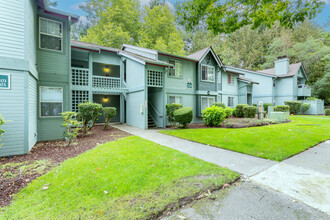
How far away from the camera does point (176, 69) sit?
13.6 meters

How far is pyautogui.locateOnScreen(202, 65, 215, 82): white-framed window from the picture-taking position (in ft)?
49.2

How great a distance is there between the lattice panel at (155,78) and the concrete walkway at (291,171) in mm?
6364

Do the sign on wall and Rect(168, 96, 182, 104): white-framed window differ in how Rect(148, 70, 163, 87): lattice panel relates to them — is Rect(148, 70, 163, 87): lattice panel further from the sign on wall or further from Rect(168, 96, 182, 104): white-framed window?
the sign on wall

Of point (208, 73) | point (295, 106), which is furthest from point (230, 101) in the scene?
point (295, 106)

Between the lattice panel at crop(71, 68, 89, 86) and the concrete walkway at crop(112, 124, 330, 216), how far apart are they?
10088 mm

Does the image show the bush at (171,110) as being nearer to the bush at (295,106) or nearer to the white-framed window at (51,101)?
the white-framed window at (51,101)

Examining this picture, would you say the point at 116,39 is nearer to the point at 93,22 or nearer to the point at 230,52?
the point at 93,22

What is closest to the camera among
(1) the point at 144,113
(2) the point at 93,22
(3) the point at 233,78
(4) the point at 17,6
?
(4) the point at 17,6

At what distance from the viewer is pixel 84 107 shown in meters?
8.44

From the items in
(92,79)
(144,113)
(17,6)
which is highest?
(17,6)

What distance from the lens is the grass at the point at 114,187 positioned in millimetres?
2547

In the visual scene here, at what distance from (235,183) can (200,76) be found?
1220 centimetres

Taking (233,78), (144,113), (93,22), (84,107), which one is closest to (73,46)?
(84,107)

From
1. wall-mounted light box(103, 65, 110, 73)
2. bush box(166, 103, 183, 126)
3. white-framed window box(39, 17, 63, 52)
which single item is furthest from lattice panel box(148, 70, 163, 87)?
wall-mounted light box(103, 65, 110, 73)
